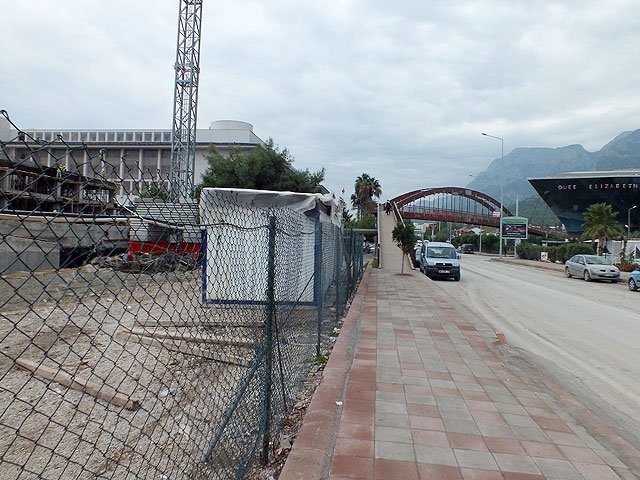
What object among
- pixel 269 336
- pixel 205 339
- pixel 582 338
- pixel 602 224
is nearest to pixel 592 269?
pixel 602 224

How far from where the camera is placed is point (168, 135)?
6175cm

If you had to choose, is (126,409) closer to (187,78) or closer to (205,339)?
(205,339)

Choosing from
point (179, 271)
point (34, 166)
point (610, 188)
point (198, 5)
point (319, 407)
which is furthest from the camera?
point (610, 188)

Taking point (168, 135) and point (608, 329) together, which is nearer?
point (608, 329)

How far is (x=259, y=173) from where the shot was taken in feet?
89.2

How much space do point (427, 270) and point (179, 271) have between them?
18752 millimetres

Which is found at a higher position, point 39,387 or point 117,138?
point 117,138

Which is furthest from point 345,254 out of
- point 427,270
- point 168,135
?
point 168,135

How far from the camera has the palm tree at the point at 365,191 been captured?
67.6 meters

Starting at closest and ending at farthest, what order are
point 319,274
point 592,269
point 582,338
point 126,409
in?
point 126,409 < point 319,274 < point 582,338 < point 592,269

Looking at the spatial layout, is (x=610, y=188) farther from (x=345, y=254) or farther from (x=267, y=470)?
(x=267, y=470)

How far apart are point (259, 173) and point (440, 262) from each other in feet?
41.0

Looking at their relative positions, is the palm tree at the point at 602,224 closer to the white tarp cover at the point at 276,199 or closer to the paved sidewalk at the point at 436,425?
the white tarp cover at the point at 276,199

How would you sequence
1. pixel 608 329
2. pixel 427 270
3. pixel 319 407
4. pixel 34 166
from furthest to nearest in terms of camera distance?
1. pixel 427 270
2. pixel 608 329
3. pixel 319 407
4. pixel 34 166
